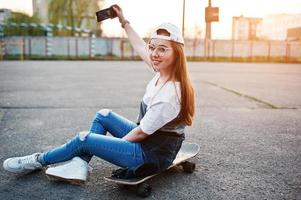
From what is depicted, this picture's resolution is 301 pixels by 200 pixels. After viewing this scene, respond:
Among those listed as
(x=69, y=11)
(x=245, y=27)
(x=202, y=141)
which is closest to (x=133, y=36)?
(x=202, y=141)

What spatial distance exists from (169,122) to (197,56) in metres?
35.9

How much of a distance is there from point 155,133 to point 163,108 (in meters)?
0.24

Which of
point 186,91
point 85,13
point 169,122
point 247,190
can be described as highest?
point 85,13

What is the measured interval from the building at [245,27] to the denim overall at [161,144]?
8196 cm

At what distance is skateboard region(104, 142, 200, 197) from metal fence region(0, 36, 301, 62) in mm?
29005

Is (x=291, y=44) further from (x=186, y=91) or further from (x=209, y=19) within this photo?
(x=186, y=91)

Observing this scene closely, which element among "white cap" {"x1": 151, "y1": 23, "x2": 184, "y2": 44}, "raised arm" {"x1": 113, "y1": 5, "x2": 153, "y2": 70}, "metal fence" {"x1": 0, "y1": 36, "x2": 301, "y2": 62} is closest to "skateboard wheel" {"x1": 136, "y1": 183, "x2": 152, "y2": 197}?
"white cap" {"x1": 151, "y1": 23, "x2": 184, "y2": 44}

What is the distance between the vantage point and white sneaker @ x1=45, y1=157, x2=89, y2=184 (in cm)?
264

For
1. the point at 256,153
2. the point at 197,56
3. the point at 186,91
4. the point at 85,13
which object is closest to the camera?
the point at 186,91

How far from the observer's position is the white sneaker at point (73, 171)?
104 inches

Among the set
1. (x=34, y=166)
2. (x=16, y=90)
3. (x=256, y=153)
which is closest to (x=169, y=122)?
(x=34, y=166)

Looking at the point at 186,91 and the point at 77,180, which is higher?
the point at 186,91

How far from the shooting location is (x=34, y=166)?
2854 millimetres

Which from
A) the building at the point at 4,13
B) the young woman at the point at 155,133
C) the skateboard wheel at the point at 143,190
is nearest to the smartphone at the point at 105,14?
the young woman at the point at 155,133
